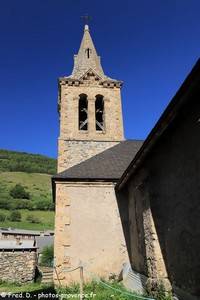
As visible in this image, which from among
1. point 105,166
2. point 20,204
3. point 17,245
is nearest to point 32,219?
point 20,204

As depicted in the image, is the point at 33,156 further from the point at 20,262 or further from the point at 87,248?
the point at 87,248

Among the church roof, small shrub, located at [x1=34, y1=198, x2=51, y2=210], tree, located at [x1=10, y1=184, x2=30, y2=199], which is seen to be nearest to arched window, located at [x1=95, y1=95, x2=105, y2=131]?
the church roof

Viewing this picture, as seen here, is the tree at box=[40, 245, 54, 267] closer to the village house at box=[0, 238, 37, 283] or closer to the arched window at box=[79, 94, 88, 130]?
the village house at box=[0, 238, 37, 283]

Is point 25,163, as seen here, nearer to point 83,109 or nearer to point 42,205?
point 42,205

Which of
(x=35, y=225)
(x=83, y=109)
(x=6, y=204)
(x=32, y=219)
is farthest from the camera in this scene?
(x=6, y=204)

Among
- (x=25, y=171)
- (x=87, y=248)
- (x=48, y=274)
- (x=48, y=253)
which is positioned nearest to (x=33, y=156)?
(x=25, y=171)

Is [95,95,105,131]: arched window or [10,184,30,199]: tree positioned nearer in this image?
[95,95,105,131]: arched window

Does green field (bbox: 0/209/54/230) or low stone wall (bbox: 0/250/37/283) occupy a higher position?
green field (bbox: 0/209/54/230)

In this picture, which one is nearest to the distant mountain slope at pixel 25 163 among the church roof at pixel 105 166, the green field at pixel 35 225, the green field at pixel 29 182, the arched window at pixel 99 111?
the green field at pixel 29 182

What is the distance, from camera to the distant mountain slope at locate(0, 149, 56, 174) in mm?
112188

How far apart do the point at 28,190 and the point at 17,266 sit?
2616 inches

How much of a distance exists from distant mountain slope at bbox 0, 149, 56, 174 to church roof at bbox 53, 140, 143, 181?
9952 cm

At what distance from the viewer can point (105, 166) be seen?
1362 cm

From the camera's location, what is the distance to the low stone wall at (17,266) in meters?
20.2
